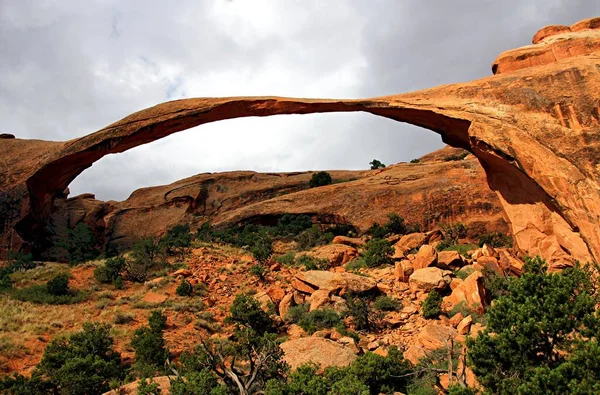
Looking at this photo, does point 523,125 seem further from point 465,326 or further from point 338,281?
point 338,281

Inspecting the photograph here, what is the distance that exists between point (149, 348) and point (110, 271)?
7.48m

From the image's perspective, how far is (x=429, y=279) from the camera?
1495 cm

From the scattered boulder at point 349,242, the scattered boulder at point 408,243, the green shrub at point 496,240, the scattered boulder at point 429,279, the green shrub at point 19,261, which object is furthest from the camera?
the scattered boulder at point 349,242

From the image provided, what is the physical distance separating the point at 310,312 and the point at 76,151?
529 inches

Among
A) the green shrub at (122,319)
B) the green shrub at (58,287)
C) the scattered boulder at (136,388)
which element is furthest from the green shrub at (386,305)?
the green shrub at (58,287)

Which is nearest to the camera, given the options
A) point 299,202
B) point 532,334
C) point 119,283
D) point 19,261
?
point 532,334

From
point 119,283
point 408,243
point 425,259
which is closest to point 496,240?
point 408,243

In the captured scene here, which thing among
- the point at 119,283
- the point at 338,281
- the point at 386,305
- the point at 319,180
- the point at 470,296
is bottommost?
the point at 386,305

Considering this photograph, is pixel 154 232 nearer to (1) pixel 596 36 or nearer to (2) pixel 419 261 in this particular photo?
(2) pixel 419 261

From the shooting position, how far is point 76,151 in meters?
19.8

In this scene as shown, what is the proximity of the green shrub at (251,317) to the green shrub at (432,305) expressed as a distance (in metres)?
4.78

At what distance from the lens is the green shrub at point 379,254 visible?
18.4 meters

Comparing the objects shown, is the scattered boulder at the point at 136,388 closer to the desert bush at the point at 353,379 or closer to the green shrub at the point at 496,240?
the desert bush at the point at 353,379

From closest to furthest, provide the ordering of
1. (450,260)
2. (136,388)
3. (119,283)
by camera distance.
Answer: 1. (136,388)
2. (450,260)
3. (119,283)
